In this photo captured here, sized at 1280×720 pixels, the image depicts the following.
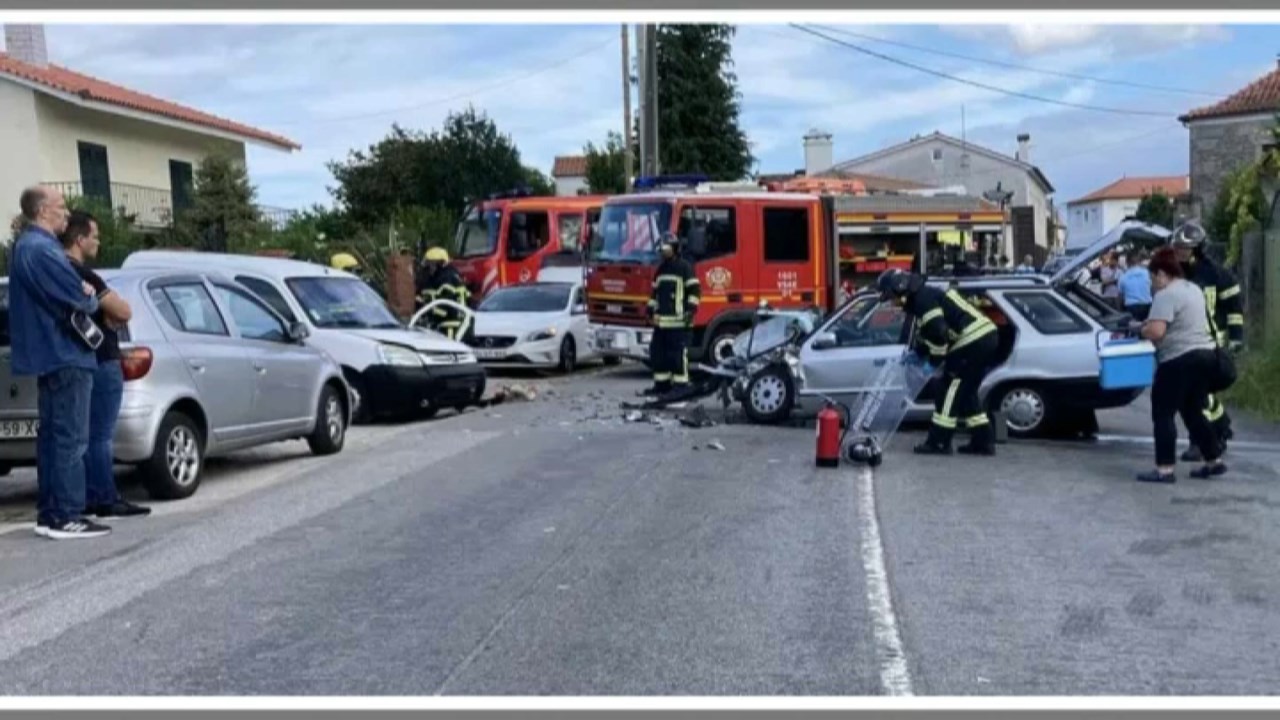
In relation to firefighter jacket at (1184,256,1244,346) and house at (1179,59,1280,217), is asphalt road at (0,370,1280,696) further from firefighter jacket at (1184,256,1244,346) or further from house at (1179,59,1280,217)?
house at (1179,59,1280,217)

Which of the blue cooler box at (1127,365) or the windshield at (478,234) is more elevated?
the windshield at (478,234)

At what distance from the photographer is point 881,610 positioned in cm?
628

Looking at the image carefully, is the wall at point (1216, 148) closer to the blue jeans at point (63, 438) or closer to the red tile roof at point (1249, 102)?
the red tile roof at point (1249, 102)

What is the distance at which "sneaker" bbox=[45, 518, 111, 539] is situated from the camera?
816cm

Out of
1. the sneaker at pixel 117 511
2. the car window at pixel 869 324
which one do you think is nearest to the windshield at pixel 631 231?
the car window at pixel 869 324

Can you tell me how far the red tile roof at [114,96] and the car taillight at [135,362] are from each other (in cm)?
1831

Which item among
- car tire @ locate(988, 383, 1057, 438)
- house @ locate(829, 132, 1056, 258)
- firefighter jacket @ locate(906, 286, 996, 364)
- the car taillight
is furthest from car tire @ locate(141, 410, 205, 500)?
house @ locate(829, 132, 1056, 258)

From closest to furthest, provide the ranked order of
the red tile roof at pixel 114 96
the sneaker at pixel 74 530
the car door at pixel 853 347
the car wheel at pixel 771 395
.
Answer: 1. the sneaker at pixel 74 530
2. the car door at pixel 853 347
3. the car wheel at pixel 771 395
4. the red tile roof at pixel 114 96

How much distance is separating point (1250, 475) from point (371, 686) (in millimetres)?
7520

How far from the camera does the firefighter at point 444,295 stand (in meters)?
18.2

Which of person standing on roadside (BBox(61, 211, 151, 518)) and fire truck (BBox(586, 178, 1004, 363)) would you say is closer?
person standing on roadside (BBox(61, 211, 151, 518))

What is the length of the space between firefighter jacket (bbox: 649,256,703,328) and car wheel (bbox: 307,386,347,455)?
4.52 metres

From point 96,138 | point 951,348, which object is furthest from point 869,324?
point 96,138

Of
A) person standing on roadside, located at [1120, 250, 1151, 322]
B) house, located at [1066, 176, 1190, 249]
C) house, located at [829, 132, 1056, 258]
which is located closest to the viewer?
person standing on roadside, located at [1120, 250, 1151, 322]
